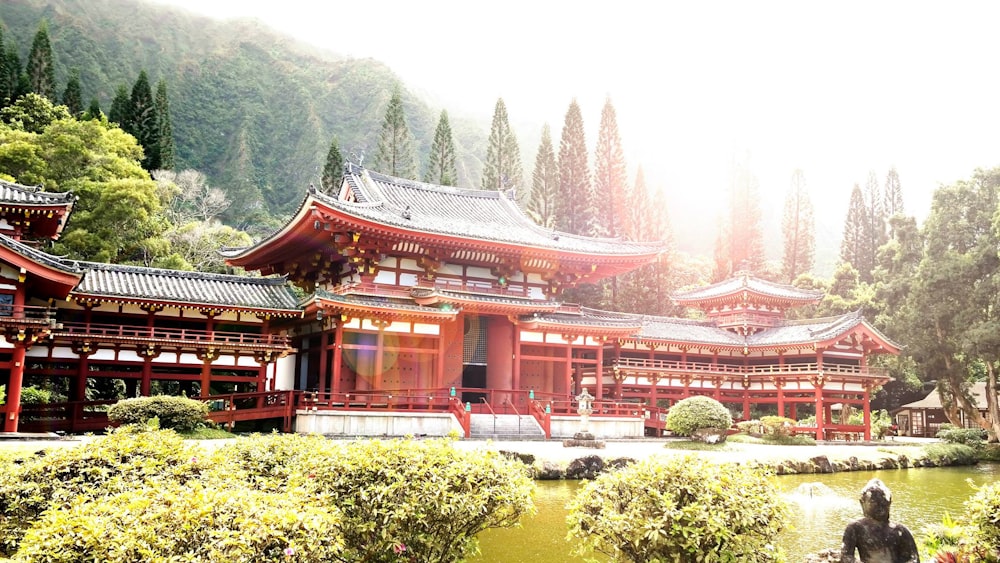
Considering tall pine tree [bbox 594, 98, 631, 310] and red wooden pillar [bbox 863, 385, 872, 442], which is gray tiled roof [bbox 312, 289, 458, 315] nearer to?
red wooden pillar [bbox 863, 385, 872, 442]

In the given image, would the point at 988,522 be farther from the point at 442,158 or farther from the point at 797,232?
the point at 797,232

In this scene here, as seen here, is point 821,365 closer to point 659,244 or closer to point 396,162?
point 659,244

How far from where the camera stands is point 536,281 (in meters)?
31.4

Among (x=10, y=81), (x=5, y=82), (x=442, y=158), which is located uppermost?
(x=10, y=81)

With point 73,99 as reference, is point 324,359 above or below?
below

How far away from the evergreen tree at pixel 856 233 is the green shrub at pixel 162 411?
211 ft

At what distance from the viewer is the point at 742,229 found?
6781cm

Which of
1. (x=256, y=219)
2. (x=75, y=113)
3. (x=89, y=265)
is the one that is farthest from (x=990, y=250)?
(x=256, y=219)

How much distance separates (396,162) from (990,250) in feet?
138

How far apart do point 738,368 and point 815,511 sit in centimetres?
2464

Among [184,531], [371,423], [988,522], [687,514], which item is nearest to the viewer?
[184,531]

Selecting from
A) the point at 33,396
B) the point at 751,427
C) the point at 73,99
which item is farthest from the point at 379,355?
the point at 73,99

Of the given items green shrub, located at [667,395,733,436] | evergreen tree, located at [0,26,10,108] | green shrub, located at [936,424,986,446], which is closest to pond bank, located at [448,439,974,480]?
→ green shrub, located at [667,395,733,436]

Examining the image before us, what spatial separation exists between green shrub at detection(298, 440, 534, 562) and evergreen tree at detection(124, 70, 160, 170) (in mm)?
51174
